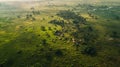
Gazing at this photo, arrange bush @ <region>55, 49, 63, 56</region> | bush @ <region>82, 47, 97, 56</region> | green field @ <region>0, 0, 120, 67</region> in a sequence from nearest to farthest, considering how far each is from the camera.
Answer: green field @ <region>0, 0, 120, 67</region>
bush @ <region>55, 49, 63, 56</region>
bush @ <region>82, 47, 97, 56</region>

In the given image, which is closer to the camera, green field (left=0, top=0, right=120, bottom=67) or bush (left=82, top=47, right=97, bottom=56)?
green field (left=0, top=0, right=120, bottom=67)

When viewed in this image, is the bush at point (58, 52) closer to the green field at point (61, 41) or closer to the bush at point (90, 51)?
the green field at point (61, 41)

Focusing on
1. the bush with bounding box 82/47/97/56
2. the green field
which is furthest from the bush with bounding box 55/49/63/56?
A: the bush with bounding box 82/47/97/56

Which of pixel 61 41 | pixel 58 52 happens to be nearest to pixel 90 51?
pixel 58 52

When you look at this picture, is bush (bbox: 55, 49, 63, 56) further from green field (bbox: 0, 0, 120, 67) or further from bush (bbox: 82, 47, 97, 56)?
bush (bbox: 82, 47, 97, 56)

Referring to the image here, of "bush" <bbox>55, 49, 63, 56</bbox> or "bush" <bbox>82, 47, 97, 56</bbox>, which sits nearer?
"bush" <bbox>55, 49, 63, 56</bbox>

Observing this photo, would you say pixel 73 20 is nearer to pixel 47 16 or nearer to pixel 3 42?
pixel 47 16

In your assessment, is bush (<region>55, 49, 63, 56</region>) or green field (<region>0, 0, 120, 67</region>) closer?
green field (<region>0, 0, 120, 67</region>)

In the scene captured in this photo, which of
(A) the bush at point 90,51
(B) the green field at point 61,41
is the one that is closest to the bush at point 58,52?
(B) the green field at point 61,41

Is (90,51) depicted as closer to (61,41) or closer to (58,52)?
(58,52)

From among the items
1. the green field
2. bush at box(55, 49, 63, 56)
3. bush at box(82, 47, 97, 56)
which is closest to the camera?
the green field
